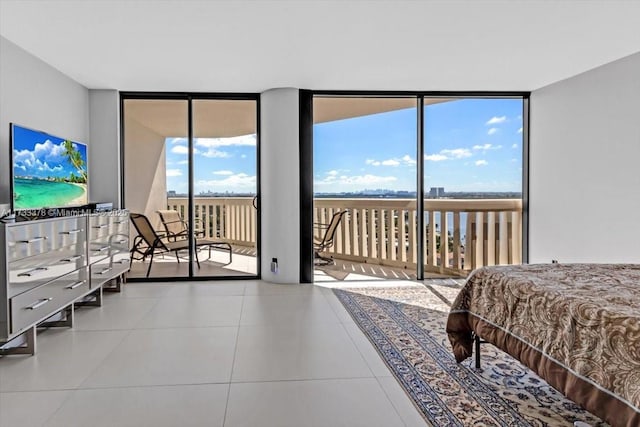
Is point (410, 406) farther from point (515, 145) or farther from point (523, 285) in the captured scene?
point (515, 145)

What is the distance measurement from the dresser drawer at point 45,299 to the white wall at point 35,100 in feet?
2.72

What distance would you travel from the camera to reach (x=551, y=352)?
1.81 meters

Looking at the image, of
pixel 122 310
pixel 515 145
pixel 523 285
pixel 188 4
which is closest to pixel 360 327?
pixel 523 285

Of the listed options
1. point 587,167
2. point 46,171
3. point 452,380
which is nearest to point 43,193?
point 46,171

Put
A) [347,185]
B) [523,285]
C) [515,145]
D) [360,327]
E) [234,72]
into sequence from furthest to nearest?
[347,185] < [515,145] < [234,72] < [360,327] < [523,285]

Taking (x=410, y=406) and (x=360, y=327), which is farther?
(x=360, y=327)

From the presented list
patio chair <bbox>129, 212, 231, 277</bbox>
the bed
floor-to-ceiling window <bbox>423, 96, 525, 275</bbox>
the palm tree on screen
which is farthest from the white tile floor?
floor-to-ceiling window <bbox>423, 96, 525, 275</bbox>

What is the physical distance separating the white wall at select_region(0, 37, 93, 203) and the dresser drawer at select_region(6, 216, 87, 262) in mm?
515

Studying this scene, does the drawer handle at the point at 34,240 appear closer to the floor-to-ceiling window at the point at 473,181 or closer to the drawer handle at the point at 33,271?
the drawer handle at the point at 33,271

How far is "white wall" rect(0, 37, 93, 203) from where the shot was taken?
3.37 m

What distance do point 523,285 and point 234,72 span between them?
11.4 ft

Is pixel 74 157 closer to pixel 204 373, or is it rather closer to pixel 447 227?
→ pixel 204 373

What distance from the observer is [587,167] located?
4383mm

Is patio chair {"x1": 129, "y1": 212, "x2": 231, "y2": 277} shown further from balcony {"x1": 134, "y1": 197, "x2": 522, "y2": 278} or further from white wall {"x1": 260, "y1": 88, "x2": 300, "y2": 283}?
white wall {"x1": 260, "y1": 88, "x2": 300, "y2": 283}
